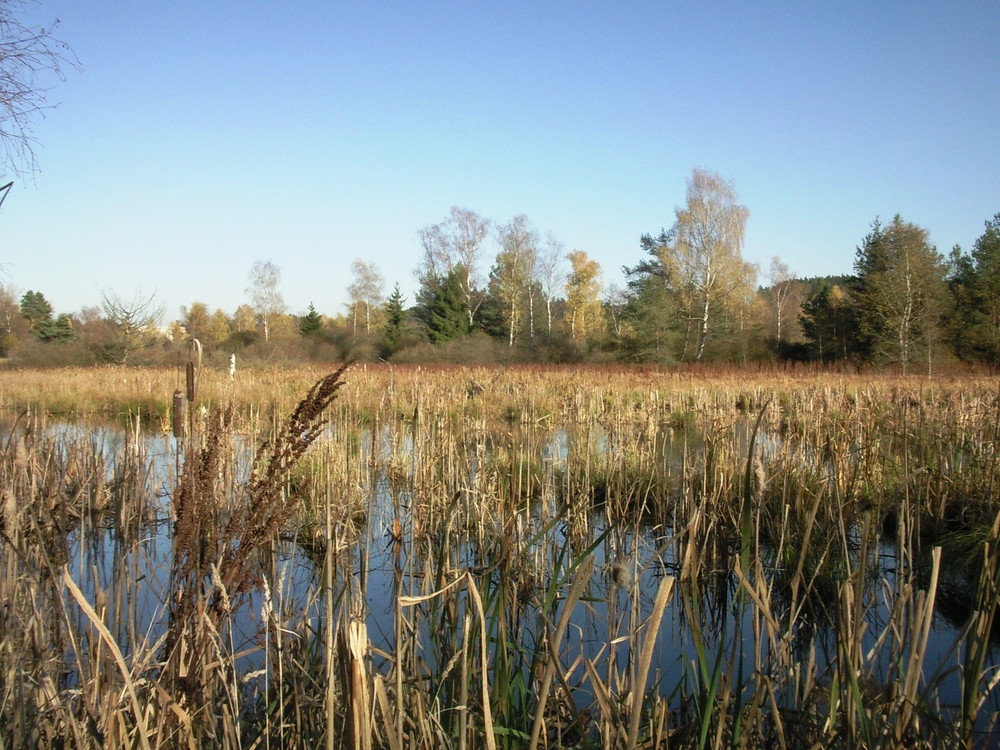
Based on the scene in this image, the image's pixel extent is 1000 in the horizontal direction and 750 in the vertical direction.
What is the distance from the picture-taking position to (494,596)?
256 centimetres

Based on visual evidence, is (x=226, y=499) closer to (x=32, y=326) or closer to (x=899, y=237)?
(x=899, y=237)

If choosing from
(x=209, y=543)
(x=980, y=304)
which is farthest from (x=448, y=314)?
(x=209, y=543)

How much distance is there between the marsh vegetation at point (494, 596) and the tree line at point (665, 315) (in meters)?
11.0

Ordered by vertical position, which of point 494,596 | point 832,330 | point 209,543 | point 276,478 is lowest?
point 494,596

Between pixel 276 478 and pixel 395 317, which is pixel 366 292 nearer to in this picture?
pixel 395 317

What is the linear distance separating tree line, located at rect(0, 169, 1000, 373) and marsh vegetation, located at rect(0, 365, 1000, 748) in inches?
434

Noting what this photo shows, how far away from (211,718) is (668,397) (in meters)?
9.81

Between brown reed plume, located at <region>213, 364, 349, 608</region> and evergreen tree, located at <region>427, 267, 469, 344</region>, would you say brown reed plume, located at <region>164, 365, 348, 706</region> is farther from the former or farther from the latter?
evergreen tree, located at <region>427, 267, 469, 344</region>

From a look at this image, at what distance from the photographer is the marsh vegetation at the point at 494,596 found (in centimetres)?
146

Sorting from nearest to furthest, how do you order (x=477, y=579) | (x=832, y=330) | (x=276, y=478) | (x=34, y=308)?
(x=276, y=478), (x=477, y=579), (x=832, y=330), (x=34, y=308)

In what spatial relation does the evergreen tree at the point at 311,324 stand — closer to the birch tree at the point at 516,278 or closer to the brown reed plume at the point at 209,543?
the birch tree at the point at 516,278

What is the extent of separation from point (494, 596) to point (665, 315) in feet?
83.2

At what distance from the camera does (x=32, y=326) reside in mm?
43500

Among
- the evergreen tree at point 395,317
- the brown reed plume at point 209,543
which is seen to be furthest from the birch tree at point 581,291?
the brown reed plume at point 209,543
